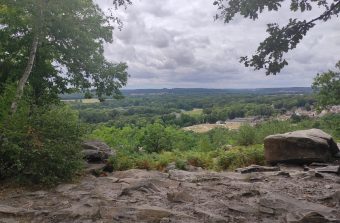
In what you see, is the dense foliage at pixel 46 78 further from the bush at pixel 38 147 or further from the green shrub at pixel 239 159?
the green shrub at pixel 239 159

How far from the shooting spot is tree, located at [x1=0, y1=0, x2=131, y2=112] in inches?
671

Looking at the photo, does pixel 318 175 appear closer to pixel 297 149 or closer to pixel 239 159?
pixel 297 149

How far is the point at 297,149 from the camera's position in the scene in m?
19.3

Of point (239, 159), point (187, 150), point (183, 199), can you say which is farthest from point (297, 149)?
point (187, 150)

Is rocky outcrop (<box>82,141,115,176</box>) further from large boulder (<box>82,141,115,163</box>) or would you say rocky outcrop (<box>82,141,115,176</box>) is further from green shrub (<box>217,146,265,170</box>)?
green shrub (<box>217,146,265,170</box>)

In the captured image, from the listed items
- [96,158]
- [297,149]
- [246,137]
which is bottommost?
[246,137]

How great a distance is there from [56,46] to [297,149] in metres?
12.9

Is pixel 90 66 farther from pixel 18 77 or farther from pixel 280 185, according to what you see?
pixel 280 185

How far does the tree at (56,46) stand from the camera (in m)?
17.0

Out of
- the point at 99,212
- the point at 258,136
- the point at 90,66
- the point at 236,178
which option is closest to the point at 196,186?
the point at 236,178

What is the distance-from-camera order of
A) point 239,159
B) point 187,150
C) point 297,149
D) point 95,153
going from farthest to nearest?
1. point 187,150
2. point 239,159
3. point 297,149
4. point 95,153

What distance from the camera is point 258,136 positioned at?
2992 centimetres

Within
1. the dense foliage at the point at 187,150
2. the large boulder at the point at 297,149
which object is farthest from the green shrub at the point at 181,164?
the large boulder at the point at 297,149

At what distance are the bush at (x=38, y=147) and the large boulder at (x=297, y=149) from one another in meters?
9.86
